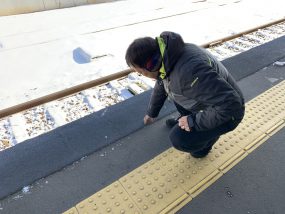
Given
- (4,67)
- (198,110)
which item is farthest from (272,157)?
(4,67)

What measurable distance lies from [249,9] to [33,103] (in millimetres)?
6694

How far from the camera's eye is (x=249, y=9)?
769 cm

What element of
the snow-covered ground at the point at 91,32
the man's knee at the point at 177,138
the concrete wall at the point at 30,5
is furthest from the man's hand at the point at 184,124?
the concrete wall at the point at 30,5

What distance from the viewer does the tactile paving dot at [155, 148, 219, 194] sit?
7.91 ft

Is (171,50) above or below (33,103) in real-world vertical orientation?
above

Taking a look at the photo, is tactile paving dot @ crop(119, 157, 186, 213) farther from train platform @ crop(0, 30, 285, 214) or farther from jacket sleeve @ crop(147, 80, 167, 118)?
jacket sleeve @ crop(147, 80, 167, 118)

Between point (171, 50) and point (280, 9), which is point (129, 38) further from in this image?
point (280, 9)

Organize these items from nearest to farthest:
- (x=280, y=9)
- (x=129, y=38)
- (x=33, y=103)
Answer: (x=33, y=103) < (x=129, y=38) < (x=280, y=9)

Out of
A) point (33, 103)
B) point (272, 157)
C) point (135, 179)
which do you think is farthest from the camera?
point (33, 103)

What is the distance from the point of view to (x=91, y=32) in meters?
6.13

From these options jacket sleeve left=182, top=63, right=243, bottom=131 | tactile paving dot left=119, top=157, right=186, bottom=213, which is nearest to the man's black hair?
jacket sleeve left=182, top=63, right=243, bottom=131

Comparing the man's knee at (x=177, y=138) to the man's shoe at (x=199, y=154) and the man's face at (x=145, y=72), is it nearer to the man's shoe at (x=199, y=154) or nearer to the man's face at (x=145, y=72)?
the man's shoe at (x=199, y=154)

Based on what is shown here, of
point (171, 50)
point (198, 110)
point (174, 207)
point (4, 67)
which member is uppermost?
point (171, 50)

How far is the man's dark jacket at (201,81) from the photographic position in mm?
1858
